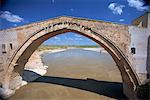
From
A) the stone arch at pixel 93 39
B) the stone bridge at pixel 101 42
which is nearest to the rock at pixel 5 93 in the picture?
the stone bridge at pixel 101 42

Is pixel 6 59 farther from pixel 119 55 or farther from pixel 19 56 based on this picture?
pixel 119 55

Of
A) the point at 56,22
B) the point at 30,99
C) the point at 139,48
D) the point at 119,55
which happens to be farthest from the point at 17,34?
the point at 139,48

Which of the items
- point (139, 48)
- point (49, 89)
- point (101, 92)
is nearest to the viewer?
point (139, 48)

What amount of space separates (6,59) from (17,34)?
138cm

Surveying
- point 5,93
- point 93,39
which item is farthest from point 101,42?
point 5,93

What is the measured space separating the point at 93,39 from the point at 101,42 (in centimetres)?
47

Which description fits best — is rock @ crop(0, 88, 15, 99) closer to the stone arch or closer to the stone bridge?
the stone bridge

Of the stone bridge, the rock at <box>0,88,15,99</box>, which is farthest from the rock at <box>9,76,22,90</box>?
the rock at <box>0,88,15,99</box>

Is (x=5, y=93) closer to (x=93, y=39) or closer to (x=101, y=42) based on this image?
(x=93, y=39)

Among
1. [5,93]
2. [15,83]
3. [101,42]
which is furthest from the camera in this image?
[15,83]

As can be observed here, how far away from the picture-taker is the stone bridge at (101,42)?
698 cm

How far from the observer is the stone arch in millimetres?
7215

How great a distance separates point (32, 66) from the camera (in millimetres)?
14281

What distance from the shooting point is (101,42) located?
747 cm
